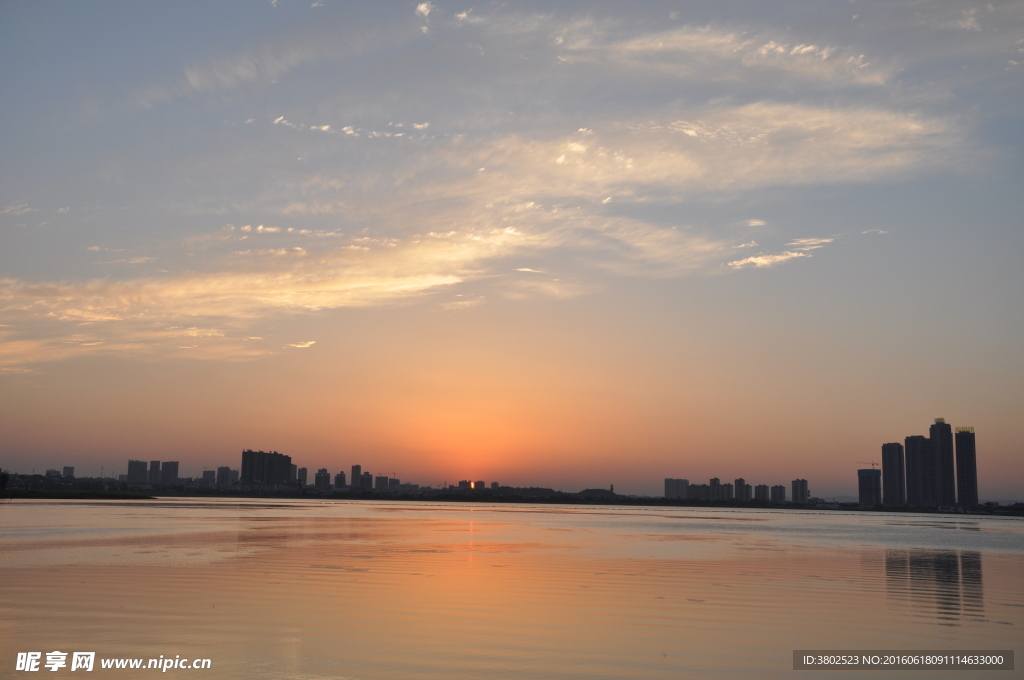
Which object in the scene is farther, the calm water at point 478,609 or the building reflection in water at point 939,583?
the building reflection in water at point 939,583

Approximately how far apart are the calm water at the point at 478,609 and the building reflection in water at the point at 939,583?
131 millimetres

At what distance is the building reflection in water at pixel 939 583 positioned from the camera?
25688 mm

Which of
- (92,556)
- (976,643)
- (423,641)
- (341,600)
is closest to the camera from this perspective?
(423,641)

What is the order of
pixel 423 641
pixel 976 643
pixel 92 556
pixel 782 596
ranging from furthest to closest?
pixel 92 556 → pixel 782 596 → pixel 976 643 → pixel 423 641

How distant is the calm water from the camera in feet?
55.0

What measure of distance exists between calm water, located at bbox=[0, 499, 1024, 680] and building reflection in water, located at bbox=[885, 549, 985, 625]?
0.13 m

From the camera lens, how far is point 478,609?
23.5 m

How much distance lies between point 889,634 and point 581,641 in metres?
8.73

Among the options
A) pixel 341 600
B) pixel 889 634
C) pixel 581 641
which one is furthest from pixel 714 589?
pixel 341 600

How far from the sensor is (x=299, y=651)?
17.0 meters

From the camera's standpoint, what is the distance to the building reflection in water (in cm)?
2569

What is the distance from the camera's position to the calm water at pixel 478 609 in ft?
55.0

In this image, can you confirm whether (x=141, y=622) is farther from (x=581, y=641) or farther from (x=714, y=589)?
(x=714, y=589)

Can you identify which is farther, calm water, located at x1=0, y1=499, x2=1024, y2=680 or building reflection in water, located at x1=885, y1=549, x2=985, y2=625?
building reflection in water, located at x1=885, y1=549, x2=985, y2=625
